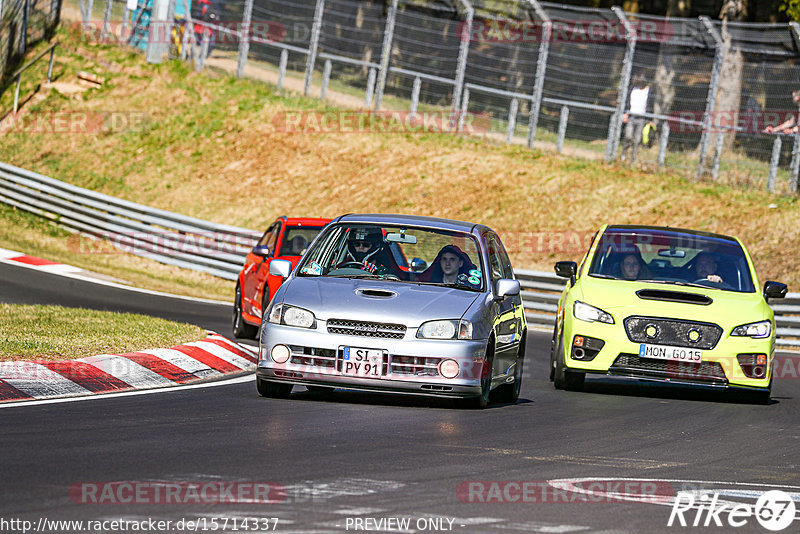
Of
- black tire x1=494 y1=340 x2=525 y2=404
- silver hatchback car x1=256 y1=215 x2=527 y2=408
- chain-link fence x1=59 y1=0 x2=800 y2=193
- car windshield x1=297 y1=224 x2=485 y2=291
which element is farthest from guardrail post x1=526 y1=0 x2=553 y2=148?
silver hatchback car x1=256 y1=215 x2=527 y2=408

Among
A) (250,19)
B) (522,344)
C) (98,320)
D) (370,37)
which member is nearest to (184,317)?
(98,320)

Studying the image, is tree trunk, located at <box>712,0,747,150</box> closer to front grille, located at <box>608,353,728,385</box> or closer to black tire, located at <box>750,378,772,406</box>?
black tire, located at <box>750,378,772,406</box>

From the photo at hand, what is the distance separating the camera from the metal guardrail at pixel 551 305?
2144 centimetres

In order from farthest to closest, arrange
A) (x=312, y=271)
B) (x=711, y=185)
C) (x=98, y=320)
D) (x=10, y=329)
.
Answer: (x=711, y=185)
(x=98, y=320)
(x=10, y=329)
(x=312, y=271)

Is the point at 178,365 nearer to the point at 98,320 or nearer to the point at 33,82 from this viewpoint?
the point at 98,320

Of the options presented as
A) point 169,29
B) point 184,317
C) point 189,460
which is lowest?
point 184,317

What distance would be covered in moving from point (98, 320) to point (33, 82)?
2590cm

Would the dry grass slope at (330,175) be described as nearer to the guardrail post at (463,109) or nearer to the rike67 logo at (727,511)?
the guardrail post at (463,109)

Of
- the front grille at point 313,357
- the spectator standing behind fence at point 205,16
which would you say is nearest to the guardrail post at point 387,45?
the spectator standing behind fence at point 205,16

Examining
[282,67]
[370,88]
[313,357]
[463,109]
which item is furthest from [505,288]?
[282,67]

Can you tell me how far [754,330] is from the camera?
1253 centimetres

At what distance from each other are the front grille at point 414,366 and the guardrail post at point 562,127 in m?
20.5

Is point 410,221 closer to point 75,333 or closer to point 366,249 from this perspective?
point 366,249

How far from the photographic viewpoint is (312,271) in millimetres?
11062
